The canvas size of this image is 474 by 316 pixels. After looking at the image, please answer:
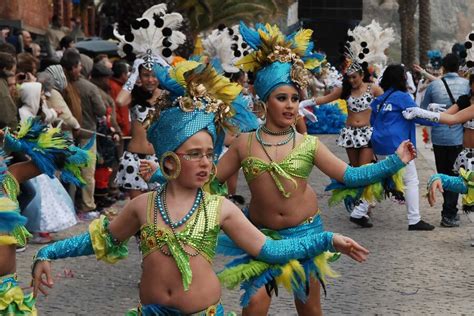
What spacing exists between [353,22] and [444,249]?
28.1 m

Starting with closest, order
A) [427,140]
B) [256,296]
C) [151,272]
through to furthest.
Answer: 1. [151,272]
2. [256,296]
3. [427,140]

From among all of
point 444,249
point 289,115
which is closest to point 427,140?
point 444,249

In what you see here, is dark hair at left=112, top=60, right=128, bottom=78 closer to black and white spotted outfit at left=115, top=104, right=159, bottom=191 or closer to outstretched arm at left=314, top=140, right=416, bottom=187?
black and white spotted outfit at left=115, top=104, right=159, bottom=191

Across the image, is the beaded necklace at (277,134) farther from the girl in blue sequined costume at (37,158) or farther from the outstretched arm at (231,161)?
the girl in blue sequined costume at (37,158)

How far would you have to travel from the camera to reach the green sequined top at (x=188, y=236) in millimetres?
4879

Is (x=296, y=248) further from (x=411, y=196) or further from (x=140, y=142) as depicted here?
(x=411, y=196)

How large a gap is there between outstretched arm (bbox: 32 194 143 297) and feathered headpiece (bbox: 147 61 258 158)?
0.33 metres

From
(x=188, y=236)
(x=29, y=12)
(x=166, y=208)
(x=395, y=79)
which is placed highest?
(x=29, y=12)

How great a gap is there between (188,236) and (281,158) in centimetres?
177

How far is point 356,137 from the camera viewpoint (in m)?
13.1

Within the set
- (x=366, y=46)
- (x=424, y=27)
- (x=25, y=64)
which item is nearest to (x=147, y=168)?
(x=25, y=64)

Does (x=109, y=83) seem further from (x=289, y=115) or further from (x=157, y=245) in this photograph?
(x=157, y=245)

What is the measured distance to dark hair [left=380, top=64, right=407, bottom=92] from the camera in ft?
39.6

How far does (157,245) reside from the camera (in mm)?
4922
